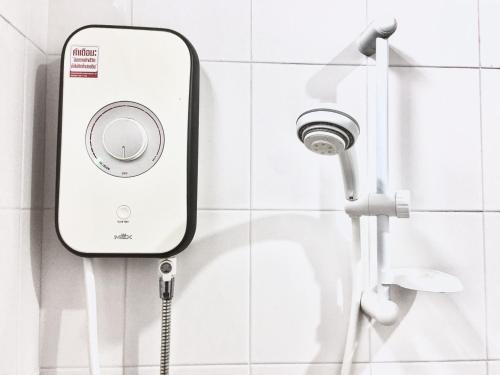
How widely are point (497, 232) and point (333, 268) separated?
35 centimetres

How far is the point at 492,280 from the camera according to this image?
0.77 meters

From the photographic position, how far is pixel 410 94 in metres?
0.78

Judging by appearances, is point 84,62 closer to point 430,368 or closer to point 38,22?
point 38,22

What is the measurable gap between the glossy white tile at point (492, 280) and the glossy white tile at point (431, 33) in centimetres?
34

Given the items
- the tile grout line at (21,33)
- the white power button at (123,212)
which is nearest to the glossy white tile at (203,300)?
the white power button at (123,212)

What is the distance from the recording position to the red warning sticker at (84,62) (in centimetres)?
67

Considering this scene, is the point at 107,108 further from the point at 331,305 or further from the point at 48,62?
the point at 331,305

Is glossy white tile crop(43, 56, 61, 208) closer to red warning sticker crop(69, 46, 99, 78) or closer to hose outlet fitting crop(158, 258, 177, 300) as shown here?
red warning sticker crop(69, 46, 99, 78)

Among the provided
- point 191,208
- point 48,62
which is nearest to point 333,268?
point 191,208

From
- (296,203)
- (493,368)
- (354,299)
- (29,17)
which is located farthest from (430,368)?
(29,17)

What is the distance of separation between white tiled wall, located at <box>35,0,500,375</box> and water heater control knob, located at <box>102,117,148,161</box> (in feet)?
0.43

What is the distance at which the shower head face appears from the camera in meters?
0.54

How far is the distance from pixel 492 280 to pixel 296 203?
0.43 m

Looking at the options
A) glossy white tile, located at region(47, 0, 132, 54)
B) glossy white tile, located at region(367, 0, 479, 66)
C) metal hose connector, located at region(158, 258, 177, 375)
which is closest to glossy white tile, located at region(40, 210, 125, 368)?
metal hose connector, located at region(158, 258, 177, 375)
